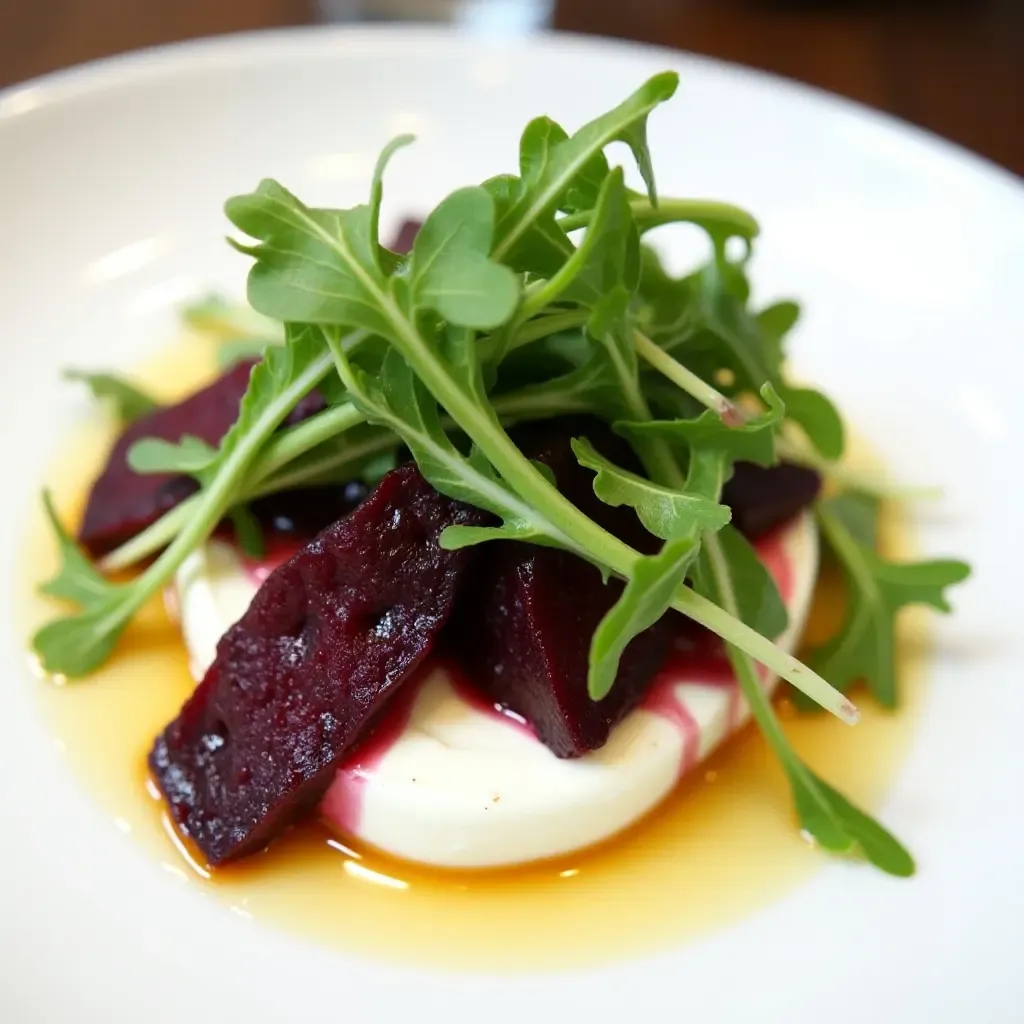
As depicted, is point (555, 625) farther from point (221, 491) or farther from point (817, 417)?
point (817, 417)

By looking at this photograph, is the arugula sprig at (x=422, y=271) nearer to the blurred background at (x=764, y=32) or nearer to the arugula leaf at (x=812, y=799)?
the arugula leaf at (x=812, y=799)

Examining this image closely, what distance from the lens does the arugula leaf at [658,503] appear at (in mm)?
1475

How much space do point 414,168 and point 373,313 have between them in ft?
5.89

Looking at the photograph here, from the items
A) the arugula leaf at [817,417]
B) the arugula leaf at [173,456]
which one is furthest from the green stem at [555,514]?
the arugula leaf at [817,417]

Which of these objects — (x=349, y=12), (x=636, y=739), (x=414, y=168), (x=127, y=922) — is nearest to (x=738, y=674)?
(x=636, y=739)

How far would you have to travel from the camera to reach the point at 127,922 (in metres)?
1.70

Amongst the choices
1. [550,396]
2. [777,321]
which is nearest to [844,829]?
[550,396]

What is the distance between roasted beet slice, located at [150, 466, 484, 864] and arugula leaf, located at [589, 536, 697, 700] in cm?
36

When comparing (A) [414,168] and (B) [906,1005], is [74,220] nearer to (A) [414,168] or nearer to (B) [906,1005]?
(A) [414,168]

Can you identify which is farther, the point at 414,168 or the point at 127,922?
the point at 414,168

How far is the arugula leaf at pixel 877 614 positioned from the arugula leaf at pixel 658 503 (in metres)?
0.72

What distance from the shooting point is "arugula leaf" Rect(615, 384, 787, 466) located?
5.32 feet

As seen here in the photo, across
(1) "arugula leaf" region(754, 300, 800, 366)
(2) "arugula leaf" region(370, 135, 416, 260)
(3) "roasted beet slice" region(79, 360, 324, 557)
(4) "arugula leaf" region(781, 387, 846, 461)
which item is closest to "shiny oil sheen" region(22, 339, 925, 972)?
(3) "roasted beet slice" region(79, 360, 324, 557)

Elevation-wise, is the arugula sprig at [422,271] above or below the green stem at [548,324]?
above
